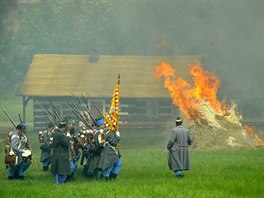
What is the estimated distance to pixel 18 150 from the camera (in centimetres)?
2111

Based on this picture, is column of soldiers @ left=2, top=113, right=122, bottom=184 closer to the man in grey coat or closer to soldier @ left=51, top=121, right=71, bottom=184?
soldier @ left=51, top=121, right=71, bottom=184

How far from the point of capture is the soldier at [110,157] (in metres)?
20.4

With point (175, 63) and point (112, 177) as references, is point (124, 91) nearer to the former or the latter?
point (175, 63)

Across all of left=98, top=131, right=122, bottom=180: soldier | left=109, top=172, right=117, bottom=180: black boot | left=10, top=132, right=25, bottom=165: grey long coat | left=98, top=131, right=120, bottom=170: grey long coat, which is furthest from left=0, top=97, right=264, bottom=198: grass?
left=10, top=132, right=25, bottom=165: grey long coat

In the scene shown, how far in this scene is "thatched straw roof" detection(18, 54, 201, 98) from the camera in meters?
50.1

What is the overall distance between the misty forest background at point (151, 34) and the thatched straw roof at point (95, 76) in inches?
150

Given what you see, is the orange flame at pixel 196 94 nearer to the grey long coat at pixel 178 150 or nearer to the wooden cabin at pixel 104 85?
the grey long coat at pixel 178 150

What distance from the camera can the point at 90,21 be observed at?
274 ft

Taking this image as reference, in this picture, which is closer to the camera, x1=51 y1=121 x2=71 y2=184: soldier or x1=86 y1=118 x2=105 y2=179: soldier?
x1=51 y1=121 x2=71 y2=184: soldier

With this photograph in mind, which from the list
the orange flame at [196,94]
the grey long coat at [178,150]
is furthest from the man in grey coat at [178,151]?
the orange flame at [196,94]

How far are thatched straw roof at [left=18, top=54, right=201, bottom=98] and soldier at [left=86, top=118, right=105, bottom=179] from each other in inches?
1105

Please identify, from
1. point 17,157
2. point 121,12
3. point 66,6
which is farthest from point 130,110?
point 66,6

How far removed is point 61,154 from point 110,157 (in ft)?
4.90

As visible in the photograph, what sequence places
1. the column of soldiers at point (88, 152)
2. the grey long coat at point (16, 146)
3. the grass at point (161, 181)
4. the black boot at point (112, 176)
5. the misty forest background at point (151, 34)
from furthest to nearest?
the misty forest background at point (151, 34) < the grey long coat at point (16, 146) < the black boot at point (112, 176) < the column of soldiers at point (88, 152) < the grass at point (161, 181)
